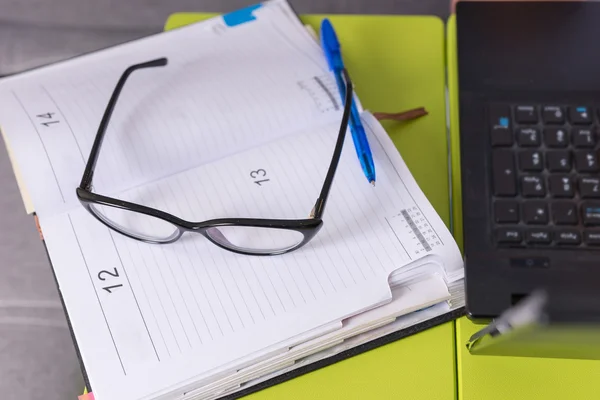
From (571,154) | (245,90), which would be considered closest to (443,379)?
(571,154)

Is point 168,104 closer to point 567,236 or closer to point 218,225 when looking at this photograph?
point 218,225

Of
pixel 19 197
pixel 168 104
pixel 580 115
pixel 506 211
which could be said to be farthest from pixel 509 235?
pixel 19 197

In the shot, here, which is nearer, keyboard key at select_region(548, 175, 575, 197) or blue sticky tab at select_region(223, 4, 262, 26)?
keyboard key at select_region(548, 175, 575, 197)

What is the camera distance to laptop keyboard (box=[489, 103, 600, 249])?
441 millimetres

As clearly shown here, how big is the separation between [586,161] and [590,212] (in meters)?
0.04

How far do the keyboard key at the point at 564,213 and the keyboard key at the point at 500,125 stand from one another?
0.06 m

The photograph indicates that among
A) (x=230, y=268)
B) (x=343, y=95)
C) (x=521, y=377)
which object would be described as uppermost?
(x=343, y=95)

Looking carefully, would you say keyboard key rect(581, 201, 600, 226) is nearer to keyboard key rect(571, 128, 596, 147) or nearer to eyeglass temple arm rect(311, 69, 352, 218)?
keyboard key rect(571, 128, 596, 147)

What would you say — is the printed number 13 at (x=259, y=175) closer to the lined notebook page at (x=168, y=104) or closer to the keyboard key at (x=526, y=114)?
the lined notebook page at (x=168, y=104)

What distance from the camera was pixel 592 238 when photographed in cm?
44

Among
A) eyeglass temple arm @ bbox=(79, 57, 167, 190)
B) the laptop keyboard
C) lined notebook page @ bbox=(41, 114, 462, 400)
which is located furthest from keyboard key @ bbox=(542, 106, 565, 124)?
eyeglass temple arm @ bbox=(79, 57, 167, 190)

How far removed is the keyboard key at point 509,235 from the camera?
17.3 inches

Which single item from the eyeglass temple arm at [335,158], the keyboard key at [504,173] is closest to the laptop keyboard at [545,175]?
the keyboard key at [504,173]

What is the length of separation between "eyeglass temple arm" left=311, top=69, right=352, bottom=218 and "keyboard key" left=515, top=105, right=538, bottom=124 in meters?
0.13
